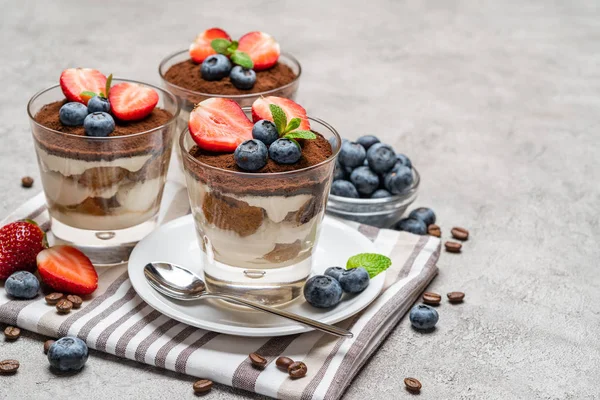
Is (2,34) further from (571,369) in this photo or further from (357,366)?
(571,369)

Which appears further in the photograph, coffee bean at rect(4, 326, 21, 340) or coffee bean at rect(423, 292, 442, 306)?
coffee bean at rect(423, 292, 442, 306)

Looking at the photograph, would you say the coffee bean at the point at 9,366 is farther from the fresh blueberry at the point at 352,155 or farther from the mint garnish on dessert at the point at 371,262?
the fresh blueberry at the point at 352,155

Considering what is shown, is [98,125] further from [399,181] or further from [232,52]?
[399,181]

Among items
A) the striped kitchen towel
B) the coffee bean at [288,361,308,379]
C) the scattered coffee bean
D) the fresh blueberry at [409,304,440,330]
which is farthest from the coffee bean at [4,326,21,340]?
the fresh blueberry at [409,304,440,330]

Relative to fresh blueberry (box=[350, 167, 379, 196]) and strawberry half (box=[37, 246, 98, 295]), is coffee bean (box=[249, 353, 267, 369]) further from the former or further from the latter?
fresh blueberry (box=[350, 167, 379, 196])

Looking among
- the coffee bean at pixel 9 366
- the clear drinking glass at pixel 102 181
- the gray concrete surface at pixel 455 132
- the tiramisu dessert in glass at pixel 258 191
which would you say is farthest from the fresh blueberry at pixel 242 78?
the coffee bean at pixel 9 366
